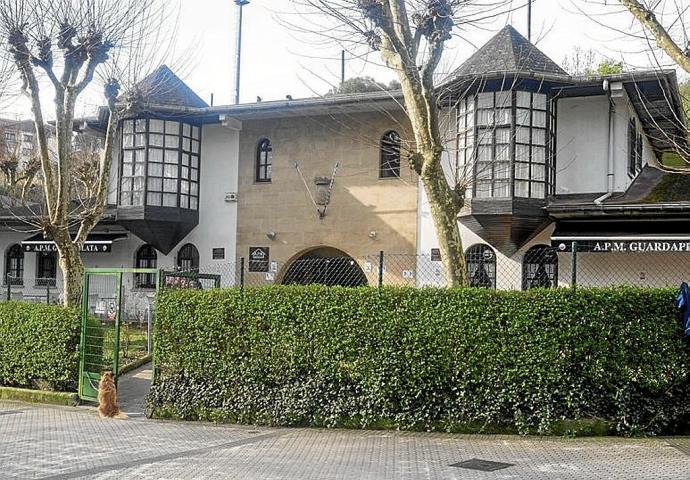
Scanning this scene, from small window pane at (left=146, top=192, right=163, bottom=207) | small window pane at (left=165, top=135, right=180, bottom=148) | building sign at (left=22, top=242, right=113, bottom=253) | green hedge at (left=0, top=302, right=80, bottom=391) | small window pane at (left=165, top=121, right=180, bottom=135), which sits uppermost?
small window pane at (left=165, top=121, right=180, bottom=135)

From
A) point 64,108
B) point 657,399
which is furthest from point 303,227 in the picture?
point 657,399

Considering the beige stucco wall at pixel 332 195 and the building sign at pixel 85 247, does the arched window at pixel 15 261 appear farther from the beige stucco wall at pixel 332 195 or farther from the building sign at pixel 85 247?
the beige stucco wall at pixel 332 195

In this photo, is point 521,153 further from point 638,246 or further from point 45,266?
point 45,266

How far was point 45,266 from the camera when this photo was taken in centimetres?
2725

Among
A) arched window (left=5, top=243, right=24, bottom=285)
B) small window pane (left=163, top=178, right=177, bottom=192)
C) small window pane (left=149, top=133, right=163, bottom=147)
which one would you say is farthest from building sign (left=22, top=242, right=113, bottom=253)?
small window pane (left=149, top=133, right=163, bottom=147)

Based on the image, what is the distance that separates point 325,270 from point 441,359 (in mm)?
12006

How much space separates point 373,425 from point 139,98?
9.89 meters

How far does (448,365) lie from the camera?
10.8 m

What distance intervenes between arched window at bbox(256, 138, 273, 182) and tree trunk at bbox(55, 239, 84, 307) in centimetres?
884

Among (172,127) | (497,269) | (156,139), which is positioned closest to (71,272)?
(156,139)

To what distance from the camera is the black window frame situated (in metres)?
23.7

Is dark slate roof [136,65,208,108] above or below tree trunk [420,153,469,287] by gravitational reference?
above

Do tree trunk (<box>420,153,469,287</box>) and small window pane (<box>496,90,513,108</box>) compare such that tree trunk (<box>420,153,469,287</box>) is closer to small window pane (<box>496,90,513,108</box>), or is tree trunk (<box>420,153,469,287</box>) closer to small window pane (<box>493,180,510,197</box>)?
small window pane (<box>493,180,510,197</box>)

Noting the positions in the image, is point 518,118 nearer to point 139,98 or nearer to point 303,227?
point 303,227
